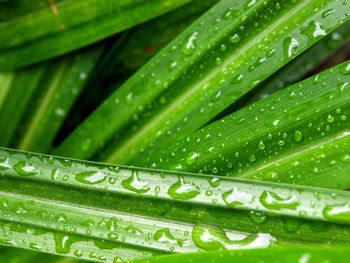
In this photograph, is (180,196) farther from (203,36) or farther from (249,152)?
(203,36)

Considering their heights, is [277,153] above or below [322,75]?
below

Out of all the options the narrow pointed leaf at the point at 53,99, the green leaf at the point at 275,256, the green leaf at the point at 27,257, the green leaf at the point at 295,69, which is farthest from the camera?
the narrow pointed leaf at the point at 53,99

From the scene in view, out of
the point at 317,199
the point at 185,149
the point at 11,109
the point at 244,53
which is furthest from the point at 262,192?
the point at 11,109

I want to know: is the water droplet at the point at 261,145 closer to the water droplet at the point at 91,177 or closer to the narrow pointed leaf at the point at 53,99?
the water droplet at the point at 91,177

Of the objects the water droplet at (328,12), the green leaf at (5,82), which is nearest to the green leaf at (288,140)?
the water droplet at (328,12)

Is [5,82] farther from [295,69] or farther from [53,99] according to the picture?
[295,69]

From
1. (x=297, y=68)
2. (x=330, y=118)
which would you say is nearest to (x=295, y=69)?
(x=297, y=68)
